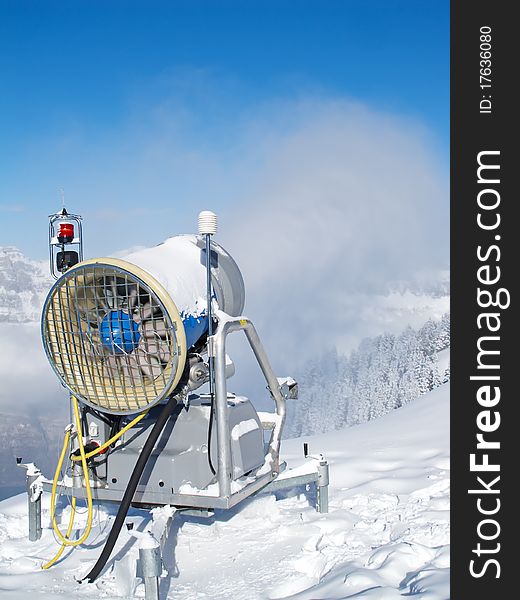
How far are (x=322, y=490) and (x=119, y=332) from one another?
187 cm

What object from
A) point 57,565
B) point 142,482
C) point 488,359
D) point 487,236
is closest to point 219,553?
point 142,482

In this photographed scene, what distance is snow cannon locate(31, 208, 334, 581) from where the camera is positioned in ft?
12.1

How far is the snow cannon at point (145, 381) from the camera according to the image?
3.69 meters

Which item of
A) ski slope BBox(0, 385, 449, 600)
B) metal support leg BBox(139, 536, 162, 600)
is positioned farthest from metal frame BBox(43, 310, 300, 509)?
metal support leg BBox(139, 536, 162, 600)

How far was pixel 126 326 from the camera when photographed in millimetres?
3742

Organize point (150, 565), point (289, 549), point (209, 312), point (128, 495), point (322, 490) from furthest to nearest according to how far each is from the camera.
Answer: point (322, 490)
point (289, 549)
point (209, 312)
point (128, 495)
point (150, 565)

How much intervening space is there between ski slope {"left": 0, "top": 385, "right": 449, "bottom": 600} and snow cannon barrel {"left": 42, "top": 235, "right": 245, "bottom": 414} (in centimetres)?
75

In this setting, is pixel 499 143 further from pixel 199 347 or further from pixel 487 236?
pixel 199 347

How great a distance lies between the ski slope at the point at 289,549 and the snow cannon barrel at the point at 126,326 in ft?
2.47

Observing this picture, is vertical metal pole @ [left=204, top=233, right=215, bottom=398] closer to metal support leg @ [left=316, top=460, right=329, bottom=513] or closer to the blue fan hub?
the blue fan hub

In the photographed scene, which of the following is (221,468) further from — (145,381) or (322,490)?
(322,490)

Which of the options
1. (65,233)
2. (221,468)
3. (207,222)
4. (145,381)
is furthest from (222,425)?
(65,233)

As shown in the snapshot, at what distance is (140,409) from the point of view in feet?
12.4

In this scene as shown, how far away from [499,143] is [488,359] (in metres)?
1.01
